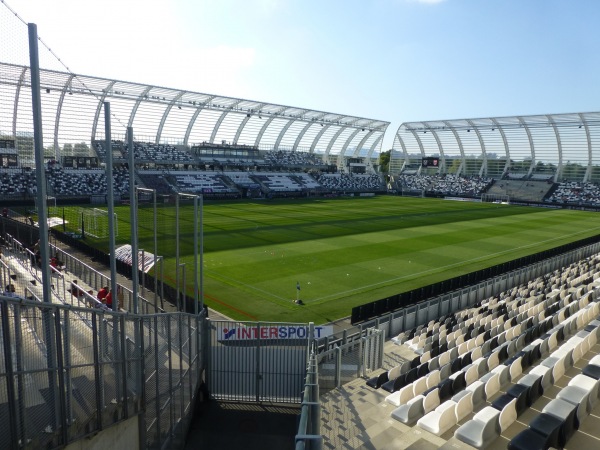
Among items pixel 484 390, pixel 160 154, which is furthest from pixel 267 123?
pixel 484 390

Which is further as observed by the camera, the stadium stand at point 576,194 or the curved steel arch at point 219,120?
the stadium stand at point 576,194

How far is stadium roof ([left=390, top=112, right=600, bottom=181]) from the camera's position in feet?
237

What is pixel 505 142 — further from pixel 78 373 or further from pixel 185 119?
pixel 78 373

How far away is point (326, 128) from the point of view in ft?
263

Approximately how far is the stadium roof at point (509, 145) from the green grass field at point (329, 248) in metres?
22.2

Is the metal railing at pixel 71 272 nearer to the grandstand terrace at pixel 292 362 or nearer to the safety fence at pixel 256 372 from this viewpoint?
the grandstand terrace at pixel 292 362

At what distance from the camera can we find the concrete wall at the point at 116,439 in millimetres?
5619

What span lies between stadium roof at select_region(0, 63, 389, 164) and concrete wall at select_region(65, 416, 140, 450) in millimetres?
36322

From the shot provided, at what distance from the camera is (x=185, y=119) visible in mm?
63812

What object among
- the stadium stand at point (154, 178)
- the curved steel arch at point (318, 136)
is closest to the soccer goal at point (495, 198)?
the curved steel arch at point (318, 136)

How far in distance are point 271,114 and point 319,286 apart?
4975 cm

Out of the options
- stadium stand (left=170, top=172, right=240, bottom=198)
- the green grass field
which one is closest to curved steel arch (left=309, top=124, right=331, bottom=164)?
stadium stand (left=170, top=172, right=240, bottom=198)

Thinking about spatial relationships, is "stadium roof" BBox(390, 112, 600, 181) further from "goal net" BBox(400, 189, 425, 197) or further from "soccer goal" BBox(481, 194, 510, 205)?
"goal net" BBox(400, 189, 425, 197)

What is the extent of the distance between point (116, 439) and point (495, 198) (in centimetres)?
8250
